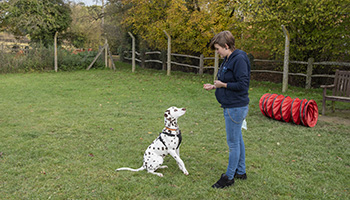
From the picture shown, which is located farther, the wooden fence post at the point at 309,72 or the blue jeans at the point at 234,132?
the wooden fence post at the point at 309,72

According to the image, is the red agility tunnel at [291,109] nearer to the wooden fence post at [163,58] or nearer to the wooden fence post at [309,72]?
the wooden fence post at [309,72]

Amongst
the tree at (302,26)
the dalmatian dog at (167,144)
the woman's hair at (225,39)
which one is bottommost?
the dalmatian dog at (167,144)

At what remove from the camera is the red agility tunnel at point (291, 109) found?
22.9ft

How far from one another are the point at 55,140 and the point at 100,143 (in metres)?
0.94

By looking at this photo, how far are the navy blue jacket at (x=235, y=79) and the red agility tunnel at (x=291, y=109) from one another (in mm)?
3946

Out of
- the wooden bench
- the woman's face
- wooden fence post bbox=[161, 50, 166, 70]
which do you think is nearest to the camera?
the woman's face

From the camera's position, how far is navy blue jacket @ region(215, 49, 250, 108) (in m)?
3.50

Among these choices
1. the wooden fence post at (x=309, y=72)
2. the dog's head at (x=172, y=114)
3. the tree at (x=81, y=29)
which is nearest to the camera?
the dog's head at (x=172, y=114)

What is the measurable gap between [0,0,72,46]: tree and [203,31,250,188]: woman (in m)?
18.6

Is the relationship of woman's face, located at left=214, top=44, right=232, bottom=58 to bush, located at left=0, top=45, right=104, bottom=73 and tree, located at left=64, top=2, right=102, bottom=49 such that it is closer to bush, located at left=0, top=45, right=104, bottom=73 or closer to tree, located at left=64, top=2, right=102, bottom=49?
bush, located at left=0, top=45, right=104, bottom=73

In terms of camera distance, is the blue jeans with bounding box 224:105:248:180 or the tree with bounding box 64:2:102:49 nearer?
the blue jeans with bounding box 224:105:248:180

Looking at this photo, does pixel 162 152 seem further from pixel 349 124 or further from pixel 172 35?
pixel 172 35

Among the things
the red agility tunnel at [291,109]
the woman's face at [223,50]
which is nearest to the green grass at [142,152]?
the red agility tunnel at [291,109]

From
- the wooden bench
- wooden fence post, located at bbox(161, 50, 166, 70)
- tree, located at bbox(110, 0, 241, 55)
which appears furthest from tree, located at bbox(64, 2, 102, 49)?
the wooden bench
